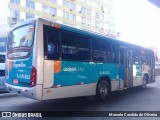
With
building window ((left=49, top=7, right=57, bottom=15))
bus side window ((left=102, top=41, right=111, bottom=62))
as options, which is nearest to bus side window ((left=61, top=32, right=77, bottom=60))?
bus side window ((left=102, top=41, right=111, bottom=62))

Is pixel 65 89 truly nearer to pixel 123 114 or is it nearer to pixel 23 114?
pixel 23 114

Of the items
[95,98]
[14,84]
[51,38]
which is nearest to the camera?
[51,38]

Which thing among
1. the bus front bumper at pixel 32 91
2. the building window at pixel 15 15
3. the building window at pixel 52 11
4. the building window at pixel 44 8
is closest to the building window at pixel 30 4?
the building window at pixel 44 8

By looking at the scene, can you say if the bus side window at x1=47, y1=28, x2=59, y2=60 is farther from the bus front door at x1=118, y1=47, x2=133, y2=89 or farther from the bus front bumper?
the bus front door at x1=118, y1=47, x2=133, y2=89

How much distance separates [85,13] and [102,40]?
1867 inches

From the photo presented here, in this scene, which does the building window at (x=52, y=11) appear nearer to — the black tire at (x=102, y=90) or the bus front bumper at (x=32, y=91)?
the black tire at (x=102, y=90)

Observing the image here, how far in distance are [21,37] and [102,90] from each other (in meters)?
4.40

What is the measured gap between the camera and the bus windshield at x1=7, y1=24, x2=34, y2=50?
680 centimetres

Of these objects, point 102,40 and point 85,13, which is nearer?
point 102,40

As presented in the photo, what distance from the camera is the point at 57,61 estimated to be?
6.91m

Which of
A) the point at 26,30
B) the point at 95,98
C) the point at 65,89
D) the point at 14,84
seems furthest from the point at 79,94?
the point at 26,30

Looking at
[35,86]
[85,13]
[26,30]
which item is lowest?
[35,86]

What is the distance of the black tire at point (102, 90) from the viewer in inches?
354

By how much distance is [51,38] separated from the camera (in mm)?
6824
